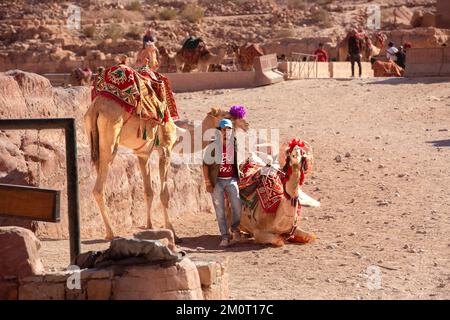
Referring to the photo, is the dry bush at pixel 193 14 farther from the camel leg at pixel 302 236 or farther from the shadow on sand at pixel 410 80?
the camel leg at pixel 302 236

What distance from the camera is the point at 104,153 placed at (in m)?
12.5

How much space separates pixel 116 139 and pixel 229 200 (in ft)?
4.43

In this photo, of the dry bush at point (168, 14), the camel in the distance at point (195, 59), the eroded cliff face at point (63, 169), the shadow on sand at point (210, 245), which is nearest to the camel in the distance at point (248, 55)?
the camel in the distance at point (195, 59)

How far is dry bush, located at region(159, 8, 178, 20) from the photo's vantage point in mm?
62375

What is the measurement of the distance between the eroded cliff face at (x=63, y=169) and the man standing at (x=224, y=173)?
1.33 metres

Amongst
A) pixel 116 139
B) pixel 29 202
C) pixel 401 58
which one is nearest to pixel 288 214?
pixel 116 139

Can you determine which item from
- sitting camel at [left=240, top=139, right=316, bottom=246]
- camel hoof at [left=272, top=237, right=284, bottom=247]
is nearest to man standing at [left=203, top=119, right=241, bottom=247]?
sitting camel at [left=240, top=139, right=316, bottom=246]

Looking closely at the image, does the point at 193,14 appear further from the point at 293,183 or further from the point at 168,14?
the point at 293,183

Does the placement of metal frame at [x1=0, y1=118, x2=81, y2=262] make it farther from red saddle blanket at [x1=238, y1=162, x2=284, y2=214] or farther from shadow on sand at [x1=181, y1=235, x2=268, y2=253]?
red saddle blanket at [x1=238, y1=162, x2=284, y2=214]

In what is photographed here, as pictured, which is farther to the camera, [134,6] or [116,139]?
[134,6]

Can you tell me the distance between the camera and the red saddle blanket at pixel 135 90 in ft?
40.8

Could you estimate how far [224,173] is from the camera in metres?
12.5

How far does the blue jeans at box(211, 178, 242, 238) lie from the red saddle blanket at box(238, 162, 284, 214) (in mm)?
151
